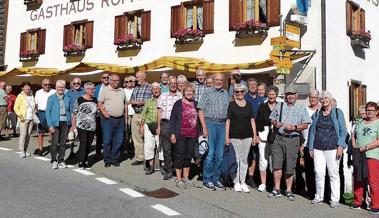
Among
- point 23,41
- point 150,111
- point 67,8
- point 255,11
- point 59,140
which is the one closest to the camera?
point 150,111

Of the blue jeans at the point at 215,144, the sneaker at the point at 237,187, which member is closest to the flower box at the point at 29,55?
the blue jeans at the point at 215,144

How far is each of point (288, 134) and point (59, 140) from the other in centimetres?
476

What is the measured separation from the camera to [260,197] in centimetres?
742

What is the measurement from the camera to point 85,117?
9281 millimetres

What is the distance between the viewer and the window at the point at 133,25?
17312 mm

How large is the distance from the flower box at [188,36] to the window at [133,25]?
67.4 inches

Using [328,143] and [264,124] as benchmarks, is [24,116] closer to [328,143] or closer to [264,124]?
[264,124]

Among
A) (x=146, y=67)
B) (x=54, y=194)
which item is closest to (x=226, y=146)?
(x=54, y=194)

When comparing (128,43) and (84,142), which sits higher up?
(128,43)

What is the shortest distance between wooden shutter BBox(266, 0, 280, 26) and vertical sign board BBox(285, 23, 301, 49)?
64 centimetres

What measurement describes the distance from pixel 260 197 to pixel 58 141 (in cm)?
441

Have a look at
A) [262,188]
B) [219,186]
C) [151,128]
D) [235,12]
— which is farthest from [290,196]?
[235,12]

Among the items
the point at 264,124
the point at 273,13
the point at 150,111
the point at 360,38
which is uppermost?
the point at 273,13

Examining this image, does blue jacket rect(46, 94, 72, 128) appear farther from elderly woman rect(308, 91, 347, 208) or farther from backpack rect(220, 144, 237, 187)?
elderly woman rect(308, 91, 347, 208)
